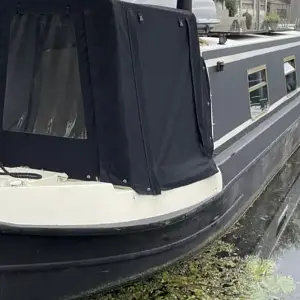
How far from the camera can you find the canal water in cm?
423

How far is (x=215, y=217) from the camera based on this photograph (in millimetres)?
4742

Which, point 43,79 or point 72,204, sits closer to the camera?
point 72,204

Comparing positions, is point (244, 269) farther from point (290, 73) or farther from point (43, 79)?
point (290, 73)

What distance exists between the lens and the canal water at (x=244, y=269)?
423 cm

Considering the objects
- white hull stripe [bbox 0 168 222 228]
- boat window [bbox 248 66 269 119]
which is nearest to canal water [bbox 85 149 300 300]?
white hull stripe [bbox 0 168 222 228]

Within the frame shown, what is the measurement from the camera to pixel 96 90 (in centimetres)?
361

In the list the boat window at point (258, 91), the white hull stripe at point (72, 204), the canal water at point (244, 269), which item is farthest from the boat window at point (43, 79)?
the boat window at point (258, 91)

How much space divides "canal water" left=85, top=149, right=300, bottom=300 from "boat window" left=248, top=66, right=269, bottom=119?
3.67 feet

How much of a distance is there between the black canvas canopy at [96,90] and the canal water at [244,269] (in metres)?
0.83

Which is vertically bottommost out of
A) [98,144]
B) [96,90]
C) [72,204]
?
[72,204]

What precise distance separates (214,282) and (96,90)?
180 cm

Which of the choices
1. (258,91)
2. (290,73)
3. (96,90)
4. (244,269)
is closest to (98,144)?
(96,90)

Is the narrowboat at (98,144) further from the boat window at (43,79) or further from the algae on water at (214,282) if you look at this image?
the algae on water at (214,282)

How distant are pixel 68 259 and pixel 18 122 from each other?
102 cm
